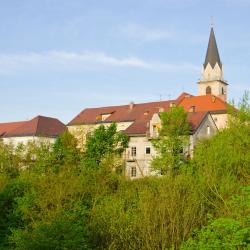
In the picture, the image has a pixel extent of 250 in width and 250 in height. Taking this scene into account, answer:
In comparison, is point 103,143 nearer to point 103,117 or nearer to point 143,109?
point 143,109

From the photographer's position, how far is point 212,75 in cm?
8612

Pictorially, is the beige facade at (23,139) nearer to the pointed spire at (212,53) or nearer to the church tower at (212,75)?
the church tower at (212,75)

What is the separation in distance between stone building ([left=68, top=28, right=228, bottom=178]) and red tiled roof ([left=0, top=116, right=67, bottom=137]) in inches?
127

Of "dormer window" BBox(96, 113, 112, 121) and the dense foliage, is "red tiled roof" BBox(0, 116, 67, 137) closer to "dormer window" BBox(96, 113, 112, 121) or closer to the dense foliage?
"dormer window" BBox(96, 113, 112, 121)

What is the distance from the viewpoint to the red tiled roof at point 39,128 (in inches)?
2692

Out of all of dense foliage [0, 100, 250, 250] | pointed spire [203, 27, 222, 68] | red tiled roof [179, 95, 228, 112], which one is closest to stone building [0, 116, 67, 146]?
red tiled roof [179, 95, 228, 112]

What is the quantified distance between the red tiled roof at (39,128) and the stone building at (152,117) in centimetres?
323

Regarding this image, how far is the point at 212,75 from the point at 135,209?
7087cm

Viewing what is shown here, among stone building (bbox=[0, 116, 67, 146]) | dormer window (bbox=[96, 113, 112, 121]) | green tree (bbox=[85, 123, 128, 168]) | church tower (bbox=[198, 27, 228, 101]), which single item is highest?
church tower (bbox=[198, 27, 228, 101])

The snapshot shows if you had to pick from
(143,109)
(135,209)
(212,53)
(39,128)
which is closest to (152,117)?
(143,109)

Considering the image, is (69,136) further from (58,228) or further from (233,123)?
(58,228)

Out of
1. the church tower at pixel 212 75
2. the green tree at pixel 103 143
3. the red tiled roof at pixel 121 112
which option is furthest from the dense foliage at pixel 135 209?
the church tower at pixel 212 75

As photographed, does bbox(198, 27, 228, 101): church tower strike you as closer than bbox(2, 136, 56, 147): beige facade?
No

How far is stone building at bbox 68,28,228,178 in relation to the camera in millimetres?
52031
